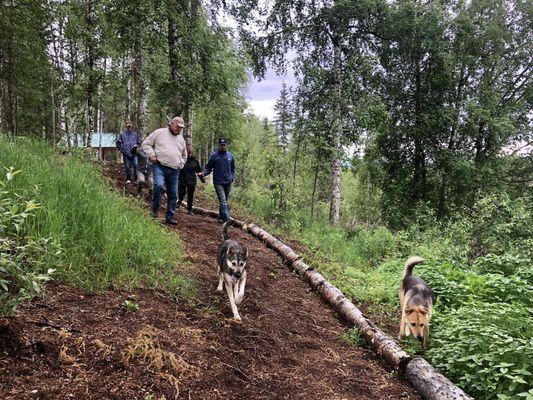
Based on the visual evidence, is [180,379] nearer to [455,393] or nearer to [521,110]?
[455,393]

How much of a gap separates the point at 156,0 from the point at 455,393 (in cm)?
1121

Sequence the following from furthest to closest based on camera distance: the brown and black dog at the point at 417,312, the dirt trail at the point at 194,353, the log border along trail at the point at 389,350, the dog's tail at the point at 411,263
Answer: the dog's tail at the point at 411,263 < the brown and black dog at the point at 417,312 < the log border along trail at the point at 389,350 < the dirt trail at the point at 194,353

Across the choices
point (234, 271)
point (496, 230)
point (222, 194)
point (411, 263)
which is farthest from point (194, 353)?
point (496, 230)

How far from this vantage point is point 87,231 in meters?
4.46

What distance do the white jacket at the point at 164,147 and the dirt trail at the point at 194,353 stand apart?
2.62 metres

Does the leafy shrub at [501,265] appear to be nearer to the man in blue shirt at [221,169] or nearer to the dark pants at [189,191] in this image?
the man in blue shirt at [221,169]

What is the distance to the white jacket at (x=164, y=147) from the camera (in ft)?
24.3

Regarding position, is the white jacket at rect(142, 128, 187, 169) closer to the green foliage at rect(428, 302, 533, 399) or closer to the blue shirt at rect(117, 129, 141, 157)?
the blue shirt at rect(117, 129, 141, 157)

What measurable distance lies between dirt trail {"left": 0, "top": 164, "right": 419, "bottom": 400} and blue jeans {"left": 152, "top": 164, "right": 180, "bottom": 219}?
2.36 metres

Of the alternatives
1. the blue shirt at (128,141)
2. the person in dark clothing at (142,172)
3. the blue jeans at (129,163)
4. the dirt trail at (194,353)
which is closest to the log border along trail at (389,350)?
the dirt trail at (194,353)

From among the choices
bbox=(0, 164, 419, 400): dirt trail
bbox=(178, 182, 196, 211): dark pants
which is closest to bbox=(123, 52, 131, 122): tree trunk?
bbox=(178, 182, 196, 211): dark pants

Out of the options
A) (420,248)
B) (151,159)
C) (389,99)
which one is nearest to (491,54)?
(389,99)

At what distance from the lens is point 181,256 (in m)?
5.96

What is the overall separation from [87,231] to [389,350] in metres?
4.17
